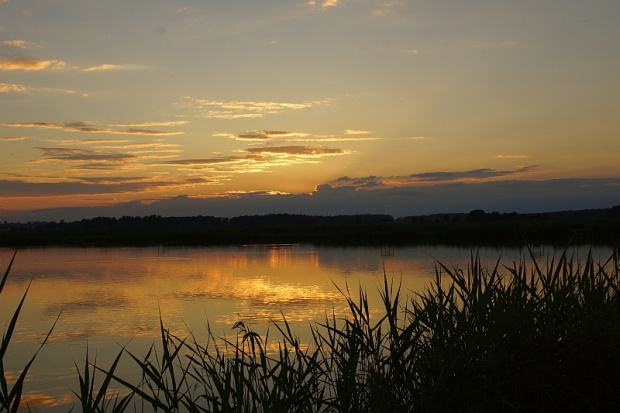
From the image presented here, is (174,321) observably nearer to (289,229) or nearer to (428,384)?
(428,384)

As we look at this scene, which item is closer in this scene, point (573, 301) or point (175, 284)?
point (573, 301)

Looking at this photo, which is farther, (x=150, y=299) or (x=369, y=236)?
(x=369, y=236)

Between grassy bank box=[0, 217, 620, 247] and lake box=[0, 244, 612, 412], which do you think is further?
grassy bank box=[0, 217, 620, 247]

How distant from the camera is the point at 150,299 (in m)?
13.7

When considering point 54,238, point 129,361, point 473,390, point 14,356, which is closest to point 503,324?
point 473,390

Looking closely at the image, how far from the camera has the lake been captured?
27.6 feet

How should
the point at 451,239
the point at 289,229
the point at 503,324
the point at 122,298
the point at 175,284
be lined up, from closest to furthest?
the point at 503,324 → the point at 122,298 → the point at 175,284 → the point at 451,239 → the point at 289,229

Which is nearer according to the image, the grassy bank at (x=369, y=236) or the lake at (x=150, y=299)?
the lake at (x=150, y=299)

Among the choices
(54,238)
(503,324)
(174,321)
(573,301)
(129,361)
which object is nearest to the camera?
Answer: (503,324)

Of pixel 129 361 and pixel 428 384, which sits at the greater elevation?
pixel 428 384

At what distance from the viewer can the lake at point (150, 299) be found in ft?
27.6

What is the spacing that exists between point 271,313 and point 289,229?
133 feet

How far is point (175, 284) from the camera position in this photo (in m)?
16.4

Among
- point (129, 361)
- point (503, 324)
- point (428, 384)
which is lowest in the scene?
point (129, 361)
